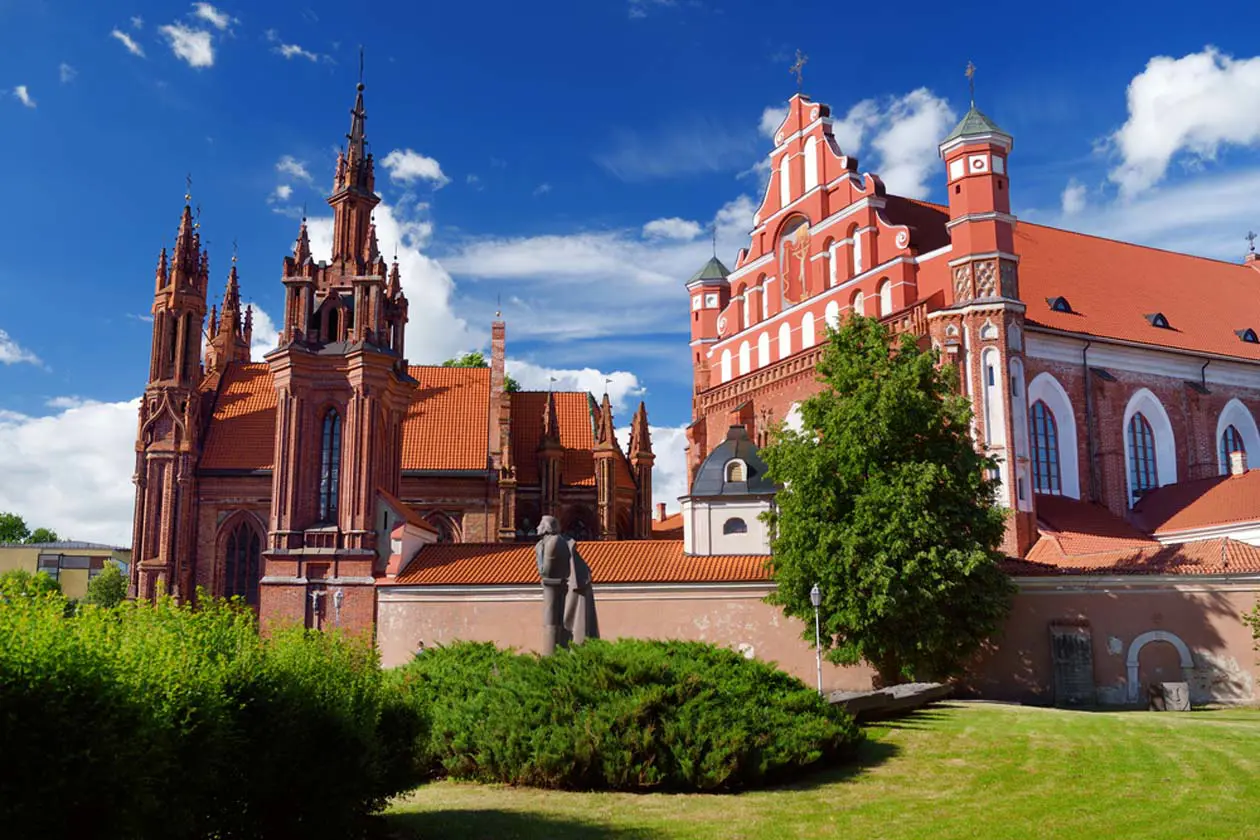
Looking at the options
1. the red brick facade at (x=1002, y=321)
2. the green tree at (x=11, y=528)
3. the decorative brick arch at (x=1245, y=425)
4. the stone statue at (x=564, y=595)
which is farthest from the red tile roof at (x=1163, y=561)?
the green tree at (x=11, y=528)

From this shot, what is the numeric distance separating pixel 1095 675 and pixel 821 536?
948 centimetres

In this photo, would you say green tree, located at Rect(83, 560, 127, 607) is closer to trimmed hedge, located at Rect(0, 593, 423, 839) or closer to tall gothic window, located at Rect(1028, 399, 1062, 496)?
tall gothic window, located at Rect(1028, 399, 1062, 496)

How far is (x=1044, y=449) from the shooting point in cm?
3900

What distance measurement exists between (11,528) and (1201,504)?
109m

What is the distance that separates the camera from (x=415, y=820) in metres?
13.6

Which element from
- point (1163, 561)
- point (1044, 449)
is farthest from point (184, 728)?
point (1044, 449)

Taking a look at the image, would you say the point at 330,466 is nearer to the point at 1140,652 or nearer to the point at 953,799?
the point at 953,799

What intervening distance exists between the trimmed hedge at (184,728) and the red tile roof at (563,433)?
107 feet

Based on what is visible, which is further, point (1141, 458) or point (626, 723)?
point (1141, 458)

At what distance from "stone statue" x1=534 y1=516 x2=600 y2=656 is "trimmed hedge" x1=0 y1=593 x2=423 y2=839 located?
6348 mm

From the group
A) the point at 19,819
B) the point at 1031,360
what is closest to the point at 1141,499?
the point at 1031,360

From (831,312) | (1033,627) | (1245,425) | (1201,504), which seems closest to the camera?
(1033,627)

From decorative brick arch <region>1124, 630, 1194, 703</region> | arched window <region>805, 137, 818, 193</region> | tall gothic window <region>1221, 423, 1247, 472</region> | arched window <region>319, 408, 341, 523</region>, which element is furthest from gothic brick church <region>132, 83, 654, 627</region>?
tall gothic window <region>1221, 423, 1247, 472</region>

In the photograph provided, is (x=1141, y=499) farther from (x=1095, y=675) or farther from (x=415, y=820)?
(x=415, y=820)
